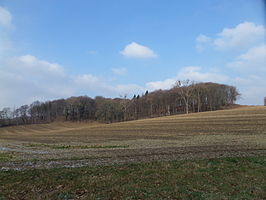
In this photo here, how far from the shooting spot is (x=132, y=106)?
14238 centimetres

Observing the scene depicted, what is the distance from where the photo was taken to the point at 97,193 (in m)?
7.10

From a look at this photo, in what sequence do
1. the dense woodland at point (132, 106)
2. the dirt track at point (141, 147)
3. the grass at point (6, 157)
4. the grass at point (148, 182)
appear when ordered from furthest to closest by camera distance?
the dense woodland at point (132, 106), the grass at point (6, 157), the dirt track at point (141, 147), the grass at point (148, 182)

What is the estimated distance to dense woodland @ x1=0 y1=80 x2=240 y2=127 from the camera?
119438 mm

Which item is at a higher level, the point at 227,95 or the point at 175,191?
the point at 227,95

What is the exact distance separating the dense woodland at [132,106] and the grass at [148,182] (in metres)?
88.8

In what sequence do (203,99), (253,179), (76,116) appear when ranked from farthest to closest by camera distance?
(76,116), (203,99), (253,179)

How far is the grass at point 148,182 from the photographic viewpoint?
6.77 meters

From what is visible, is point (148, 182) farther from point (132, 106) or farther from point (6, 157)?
point (132, 106)

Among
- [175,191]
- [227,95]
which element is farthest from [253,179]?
[227,95]

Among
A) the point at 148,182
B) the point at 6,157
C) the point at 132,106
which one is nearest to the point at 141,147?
the point at 6,157

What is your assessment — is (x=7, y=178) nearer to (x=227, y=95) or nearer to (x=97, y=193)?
(x=97, y=193)

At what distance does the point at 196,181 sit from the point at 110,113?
388 feet

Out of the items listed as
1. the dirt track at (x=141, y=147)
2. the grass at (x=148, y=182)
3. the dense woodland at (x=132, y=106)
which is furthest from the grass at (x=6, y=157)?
the dense woodland at (x=132, y=106)

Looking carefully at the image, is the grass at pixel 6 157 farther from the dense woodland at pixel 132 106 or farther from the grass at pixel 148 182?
the dense woodland at pixel 132 106
